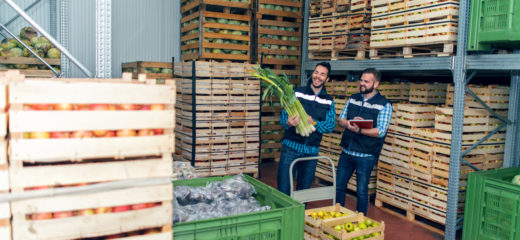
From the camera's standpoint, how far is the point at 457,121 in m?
5.37

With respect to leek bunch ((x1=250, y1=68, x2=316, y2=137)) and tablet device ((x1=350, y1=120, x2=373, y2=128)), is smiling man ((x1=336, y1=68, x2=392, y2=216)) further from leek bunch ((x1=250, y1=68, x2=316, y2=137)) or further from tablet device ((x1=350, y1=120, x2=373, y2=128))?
leek bunch ((x1=250, y1=68, x2=316, y2=137))

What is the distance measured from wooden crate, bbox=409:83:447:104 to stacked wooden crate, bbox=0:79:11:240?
5715 millimetres

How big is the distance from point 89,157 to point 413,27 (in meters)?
4.94

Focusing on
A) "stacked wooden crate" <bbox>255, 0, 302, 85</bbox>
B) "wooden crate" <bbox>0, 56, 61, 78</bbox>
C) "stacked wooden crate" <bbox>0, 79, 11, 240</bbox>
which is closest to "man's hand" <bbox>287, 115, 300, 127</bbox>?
"stacked wooden crate" <bbox>0, 79, 11, 240</bbox>

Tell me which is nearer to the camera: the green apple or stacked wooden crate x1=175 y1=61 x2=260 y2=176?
the green apple

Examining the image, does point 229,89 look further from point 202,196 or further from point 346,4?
point 202,196

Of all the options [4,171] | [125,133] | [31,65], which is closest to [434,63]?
[125,133]

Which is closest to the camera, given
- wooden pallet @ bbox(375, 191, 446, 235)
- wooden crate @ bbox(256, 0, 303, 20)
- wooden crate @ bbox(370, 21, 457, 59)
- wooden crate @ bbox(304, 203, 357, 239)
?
wooden crate @ bbox(304, 203, 357, 239)

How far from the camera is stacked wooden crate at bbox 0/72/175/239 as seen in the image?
2.29 meters

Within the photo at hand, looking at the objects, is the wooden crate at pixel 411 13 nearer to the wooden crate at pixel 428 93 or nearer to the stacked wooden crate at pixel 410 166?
the wooden crate at pixel 428 93

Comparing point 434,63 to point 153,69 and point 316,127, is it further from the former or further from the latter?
point 153,69

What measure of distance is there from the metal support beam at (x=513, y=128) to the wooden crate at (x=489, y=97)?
117 millimetres

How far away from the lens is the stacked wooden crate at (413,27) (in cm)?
548

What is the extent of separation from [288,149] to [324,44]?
2.99 meters
